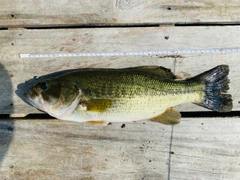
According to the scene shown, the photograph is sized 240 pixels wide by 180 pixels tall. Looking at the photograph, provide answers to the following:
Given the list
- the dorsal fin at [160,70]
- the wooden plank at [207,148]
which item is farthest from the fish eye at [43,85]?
the wooden plank at [207,148]

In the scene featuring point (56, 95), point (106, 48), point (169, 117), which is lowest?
point (169, 117)

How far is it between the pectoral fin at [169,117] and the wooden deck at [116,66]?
0.52 ft

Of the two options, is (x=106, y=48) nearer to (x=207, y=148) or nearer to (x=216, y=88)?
(x=216, y=88)

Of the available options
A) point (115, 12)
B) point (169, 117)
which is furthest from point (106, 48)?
point (169, 117)

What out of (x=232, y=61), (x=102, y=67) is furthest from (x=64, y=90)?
(x=232, y=61)

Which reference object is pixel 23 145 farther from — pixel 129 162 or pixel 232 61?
pixel 232 61

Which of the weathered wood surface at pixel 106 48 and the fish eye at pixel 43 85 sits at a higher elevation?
the weathered wood surface at pixel 106 48

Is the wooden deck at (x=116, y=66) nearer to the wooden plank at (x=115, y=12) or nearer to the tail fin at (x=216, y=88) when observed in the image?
the wooden plank at (x=115, y=12)

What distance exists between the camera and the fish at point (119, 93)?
2.23 meters

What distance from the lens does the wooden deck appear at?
2.53 m

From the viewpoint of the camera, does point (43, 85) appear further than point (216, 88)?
No

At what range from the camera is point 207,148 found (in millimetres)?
2570

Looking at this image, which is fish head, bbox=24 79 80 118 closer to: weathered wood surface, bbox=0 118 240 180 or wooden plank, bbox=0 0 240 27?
weathered wood surface, bbox=0 118 240 180

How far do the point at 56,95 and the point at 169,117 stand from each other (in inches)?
38.1
